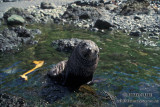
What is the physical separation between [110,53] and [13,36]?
236 inches

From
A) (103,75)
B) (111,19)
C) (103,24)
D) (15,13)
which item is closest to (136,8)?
(111,19)

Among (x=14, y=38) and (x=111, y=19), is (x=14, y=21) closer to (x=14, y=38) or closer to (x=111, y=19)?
(x=14, y=38)

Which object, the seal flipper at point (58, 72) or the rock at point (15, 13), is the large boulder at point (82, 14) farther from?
the seal flipper at point (58, 72)

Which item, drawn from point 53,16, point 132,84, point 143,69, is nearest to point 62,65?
point 132,84

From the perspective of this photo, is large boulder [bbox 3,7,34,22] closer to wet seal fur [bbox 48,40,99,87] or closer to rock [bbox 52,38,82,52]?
rock [bbox 52,38,82,52]

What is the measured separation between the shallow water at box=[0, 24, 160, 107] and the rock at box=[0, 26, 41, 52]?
74 cm

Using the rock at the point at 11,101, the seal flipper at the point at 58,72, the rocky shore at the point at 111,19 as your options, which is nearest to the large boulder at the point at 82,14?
the rocky shore at the point at 111,19

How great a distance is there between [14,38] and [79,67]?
22.6 ft

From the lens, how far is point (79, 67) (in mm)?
6418

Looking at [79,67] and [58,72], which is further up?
[79,67]

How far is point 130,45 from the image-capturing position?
11648 mm

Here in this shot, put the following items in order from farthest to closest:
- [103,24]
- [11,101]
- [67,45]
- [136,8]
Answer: [136,8], [103,24], [67,45], [11,101]

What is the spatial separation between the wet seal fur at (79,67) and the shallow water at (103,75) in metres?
0.38

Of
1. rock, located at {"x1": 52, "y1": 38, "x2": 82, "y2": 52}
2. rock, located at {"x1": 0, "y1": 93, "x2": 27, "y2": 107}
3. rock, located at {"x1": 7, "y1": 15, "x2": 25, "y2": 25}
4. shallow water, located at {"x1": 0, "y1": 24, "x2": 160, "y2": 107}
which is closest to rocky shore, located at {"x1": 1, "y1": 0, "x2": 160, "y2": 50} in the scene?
rock, located at {"x1": 7, "y1": 15, "x2": 25, "y2": 25}
